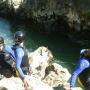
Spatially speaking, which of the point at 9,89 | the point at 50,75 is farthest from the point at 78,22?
the point at 9,89

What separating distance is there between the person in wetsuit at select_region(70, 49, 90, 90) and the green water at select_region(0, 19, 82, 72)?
10052mm

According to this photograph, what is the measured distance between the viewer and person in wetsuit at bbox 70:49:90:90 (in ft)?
28.9

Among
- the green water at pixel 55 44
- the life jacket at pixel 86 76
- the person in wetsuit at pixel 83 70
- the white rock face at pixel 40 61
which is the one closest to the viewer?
the person in wetsuit at pixel 83 70

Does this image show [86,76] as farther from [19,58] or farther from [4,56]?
[4,56]

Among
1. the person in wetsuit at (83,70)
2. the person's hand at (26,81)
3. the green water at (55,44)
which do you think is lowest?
the green water at (55,44)

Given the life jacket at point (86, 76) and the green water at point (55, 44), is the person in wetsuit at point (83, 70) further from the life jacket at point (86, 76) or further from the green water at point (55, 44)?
the green water at point (55, 44)

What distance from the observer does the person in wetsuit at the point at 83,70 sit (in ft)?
28.9

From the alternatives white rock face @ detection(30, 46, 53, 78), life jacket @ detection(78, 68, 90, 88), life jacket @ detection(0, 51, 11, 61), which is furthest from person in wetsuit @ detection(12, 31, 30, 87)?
white rock face @ detection(30, 46, 53, 78)

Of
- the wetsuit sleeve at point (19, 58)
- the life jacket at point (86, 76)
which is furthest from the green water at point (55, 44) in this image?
the life jacket at point (86, 76)

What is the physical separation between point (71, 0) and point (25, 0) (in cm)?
684

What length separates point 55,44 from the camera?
25188 millimetres

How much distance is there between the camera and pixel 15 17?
3366 cm

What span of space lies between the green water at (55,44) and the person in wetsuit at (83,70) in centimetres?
1005

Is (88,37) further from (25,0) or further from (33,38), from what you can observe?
(25,0)
